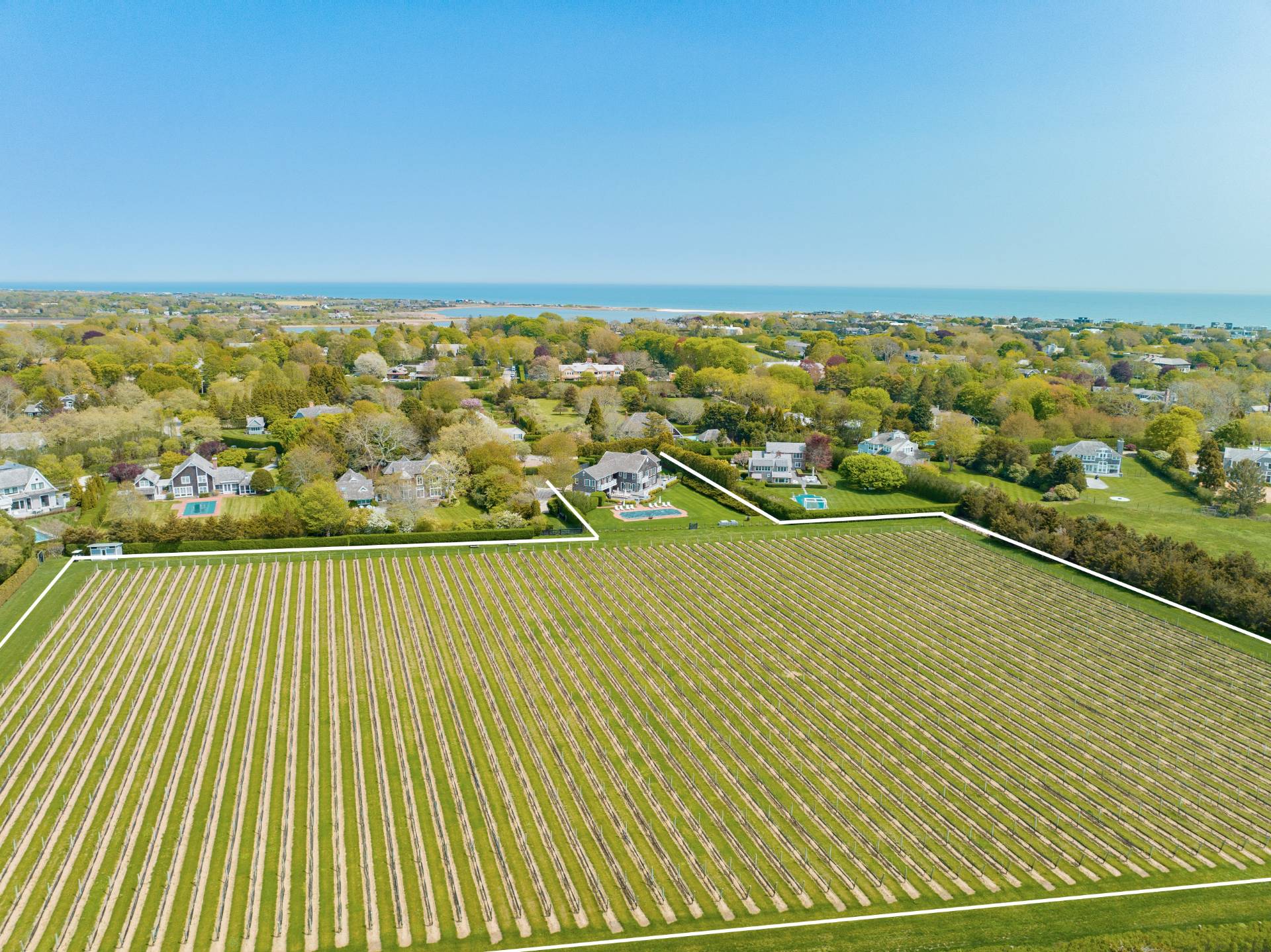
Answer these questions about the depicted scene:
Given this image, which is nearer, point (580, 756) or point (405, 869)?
point (405, 869)

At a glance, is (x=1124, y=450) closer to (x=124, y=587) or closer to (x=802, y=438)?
(x=802, y=438)

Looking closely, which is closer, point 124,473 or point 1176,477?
point 124,473

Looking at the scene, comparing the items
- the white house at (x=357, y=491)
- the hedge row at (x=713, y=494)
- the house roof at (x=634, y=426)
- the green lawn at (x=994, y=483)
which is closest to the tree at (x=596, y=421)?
the house roof at (x=634, y=426)

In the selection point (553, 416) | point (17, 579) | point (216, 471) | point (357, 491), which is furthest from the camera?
point (553, 416)

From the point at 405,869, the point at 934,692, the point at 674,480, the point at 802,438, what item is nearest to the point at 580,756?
the point at 405,869

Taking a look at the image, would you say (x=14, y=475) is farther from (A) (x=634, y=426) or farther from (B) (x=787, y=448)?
(B) (x=787, y=448)

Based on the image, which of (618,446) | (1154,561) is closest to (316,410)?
(618,446)

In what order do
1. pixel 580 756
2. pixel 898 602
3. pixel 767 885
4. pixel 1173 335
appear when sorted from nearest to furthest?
pixel 767 885 < pixel 580 756 < pixel 898 602 < pixel 1173 335
